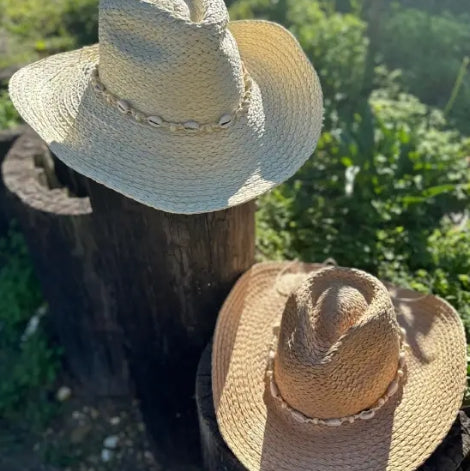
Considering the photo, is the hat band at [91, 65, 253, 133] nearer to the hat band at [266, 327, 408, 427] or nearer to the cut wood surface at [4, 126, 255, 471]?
the cut wood surface at [4, 126, 255, 471]

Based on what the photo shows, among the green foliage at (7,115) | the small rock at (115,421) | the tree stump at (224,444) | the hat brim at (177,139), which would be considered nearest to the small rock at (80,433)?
the small rock at (115,421)

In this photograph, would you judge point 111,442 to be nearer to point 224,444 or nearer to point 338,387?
point 224,444

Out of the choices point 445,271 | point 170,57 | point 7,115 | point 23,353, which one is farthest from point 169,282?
point 7,115

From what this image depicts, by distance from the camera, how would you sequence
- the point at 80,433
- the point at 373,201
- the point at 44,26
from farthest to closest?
the point at 44,26 → the point at 373,201 → the point at 80,433

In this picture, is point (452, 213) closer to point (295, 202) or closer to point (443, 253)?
point (443, 253)

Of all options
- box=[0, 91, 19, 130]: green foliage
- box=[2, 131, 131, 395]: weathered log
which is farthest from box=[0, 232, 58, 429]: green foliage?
box=[0, 91, 19, 130]: green foliage

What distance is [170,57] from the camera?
1.72m

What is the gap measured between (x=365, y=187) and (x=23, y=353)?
2.33 meters

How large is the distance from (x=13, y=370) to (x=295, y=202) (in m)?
2.01

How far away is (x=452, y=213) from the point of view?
12.7 feet

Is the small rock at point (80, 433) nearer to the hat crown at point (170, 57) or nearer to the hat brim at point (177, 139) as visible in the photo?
the hat brim at point (177, 139)

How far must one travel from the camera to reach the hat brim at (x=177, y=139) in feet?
6.01

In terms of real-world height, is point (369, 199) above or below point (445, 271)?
above

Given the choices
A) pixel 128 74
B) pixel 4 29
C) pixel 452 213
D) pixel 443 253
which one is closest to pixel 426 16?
pixel 452 213
